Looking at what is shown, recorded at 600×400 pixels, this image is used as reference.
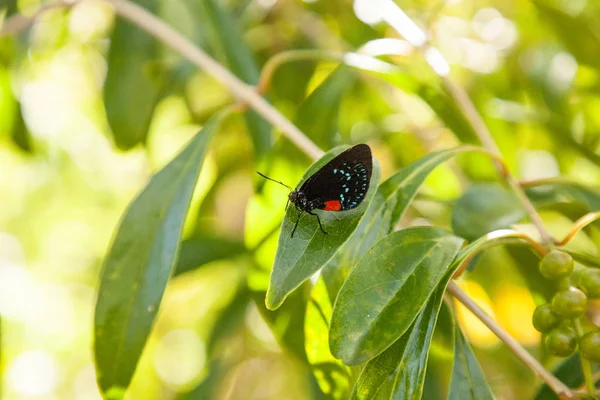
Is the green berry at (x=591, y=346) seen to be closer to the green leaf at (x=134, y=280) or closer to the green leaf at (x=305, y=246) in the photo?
the green leaf at (x=305, y=246)

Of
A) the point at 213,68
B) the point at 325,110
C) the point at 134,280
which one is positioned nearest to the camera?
the point at 134,280

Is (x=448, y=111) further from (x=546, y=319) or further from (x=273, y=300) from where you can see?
(x=273, y=300)

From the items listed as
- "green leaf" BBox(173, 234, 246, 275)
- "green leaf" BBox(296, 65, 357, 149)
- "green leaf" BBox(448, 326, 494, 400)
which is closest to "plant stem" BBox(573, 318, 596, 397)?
"green leaf" BBox(448, 326, 494, 400)

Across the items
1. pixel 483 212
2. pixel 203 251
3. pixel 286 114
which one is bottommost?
pixel 203 251

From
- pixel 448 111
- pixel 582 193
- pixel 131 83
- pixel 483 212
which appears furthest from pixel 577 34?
pixel 131 83

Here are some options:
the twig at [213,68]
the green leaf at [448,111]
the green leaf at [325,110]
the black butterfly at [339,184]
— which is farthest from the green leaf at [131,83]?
the black butterfly at [339,184]

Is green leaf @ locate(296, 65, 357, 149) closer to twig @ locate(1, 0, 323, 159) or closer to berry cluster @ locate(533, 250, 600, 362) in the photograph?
twig @ locate(1, 0, 323, 159)

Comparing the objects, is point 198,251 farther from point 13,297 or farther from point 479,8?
point 13,297
